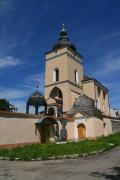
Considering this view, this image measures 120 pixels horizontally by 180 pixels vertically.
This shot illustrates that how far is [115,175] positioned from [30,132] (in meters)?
14.6

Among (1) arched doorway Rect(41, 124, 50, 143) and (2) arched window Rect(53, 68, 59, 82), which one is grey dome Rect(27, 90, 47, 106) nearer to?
(1) arched doorway Rect(41, 124, 50, 143)

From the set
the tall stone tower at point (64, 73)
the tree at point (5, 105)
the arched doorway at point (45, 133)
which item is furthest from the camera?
the tree at point (5, 105)

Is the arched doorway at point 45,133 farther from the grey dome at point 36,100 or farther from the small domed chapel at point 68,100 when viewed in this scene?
the grey dome at point 36,100

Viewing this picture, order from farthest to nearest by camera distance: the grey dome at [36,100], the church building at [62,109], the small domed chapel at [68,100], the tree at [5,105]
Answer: the tree at [5,105]
the grey dome at [36,100]
the small domed chapel at [68,100]
the church building at [62,109]

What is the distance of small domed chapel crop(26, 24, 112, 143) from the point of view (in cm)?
2731

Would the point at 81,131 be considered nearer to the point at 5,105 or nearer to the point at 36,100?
the point at 36,100

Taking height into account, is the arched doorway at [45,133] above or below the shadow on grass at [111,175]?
above

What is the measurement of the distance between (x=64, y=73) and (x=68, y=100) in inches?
180

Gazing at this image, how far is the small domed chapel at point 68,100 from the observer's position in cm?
2731

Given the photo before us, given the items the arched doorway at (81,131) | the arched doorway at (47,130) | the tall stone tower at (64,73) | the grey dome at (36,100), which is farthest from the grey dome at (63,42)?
the arched doorway at (47,130)

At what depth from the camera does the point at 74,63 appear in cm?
3978

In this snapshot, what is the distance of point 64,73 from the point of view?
124 ft

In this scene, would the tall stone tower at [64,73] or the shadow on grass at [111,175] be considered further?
the tall stone tower at [64,73]

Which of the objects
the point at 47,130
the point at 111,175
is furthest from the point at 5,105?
the point at 111,175
